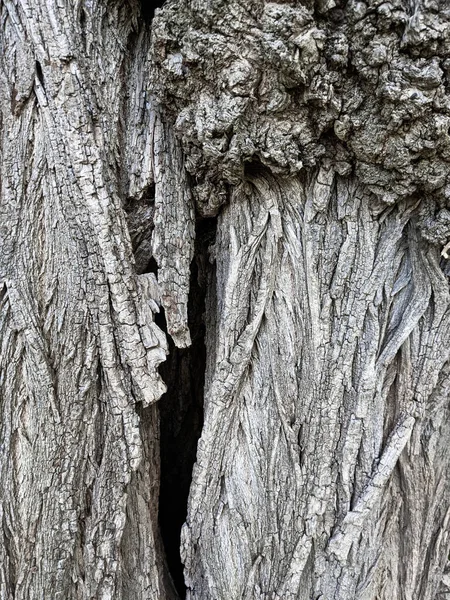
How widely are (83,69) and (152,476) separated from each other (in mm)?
980

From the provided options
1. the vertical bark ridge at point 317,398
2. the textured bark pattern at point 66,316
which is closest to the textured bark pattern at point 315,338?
the vertical bark ridge at point 317,398

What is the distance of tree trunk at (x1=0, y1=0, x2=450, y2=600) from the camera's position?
1038 mm

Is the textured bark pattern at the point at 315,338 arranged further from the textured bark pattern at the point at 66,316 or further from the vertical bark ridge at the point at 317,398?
the textured bark pattern at the point at 66,316

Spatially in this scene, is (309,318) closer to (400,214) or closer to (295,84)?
(400,214)

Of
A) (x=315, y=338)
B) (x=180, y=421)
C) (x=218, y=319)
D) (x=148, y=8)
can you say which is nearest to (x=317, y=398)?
(x=315, y=338)

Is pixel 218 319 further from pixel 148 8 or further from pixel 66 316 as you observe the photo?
pixel 148 8

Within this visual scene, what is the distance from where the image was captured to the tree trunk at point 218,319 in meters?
→ 1.04

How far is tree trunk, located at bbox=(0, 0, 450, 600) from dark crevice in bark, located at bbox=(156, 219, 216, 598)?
0.90 feet

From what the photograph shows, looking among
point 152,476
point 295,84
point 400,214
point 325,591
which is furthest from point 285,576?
point 295,84

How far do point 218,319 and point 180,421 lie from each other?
0.51 metres

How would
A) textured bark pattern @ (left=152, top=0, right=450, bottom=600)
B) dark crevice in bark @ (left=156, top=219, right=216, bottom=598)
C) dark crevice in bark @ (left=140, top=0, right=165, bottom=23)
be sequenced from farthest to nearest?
dark crevice in bark @ (left=156, top=219, right=216, bottom=598) < dark crevice in bark @ (left=140, top=0, right=165, bottom=23) < textured bark pattern @ (left=152, top=0, right=450, bottom=600)

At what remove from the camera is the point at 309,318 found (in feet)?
3.61

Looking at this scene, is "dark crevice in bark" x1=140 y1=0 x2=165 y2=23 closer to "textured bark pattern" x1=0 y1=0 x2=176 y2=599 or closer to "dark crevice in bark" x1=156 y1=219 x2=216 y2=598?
"textured bark pattern" x1=0 y1=0 x2=176 y2=599

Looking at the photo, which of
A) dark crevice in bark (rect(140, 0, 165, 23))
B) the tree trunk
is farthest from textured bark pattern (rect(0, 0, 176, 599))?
dark crevice in bark (rect(140, 0, 165, 23))
